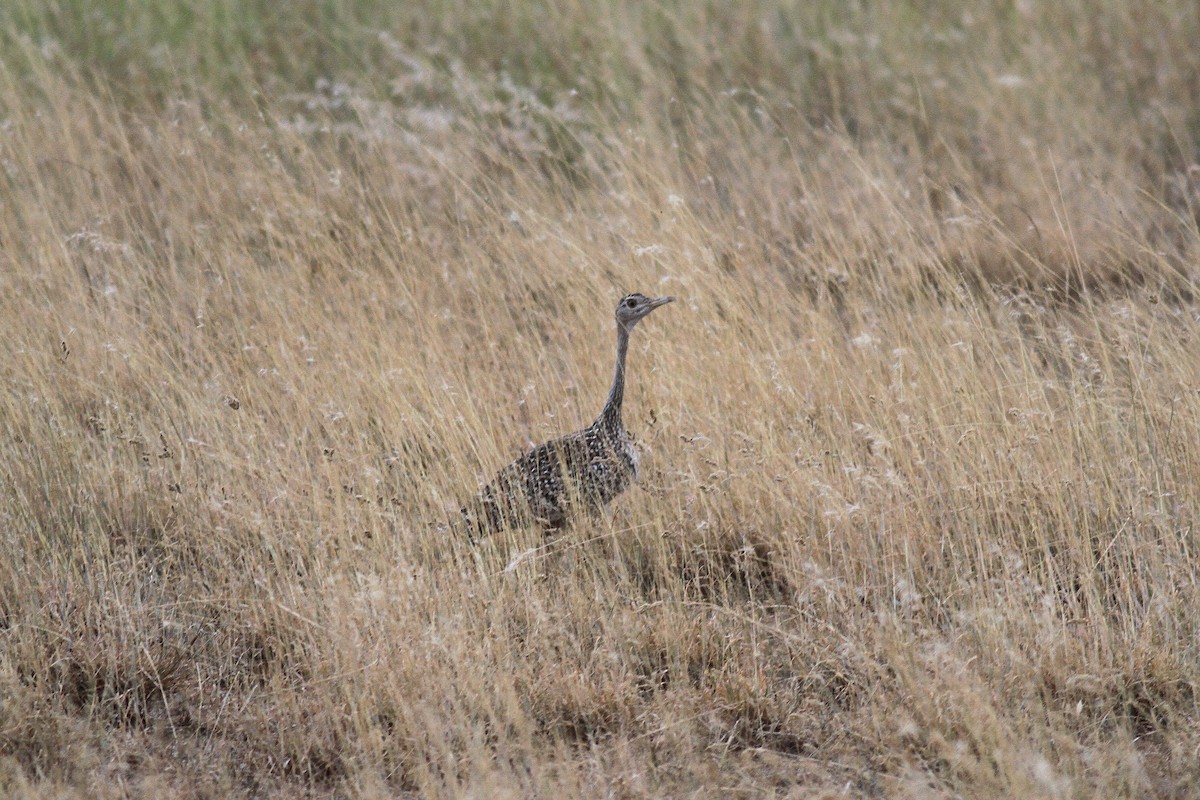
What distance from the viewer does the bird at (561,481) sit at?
13.8ft

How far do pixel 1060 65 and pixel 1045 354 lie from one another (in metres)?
2.60

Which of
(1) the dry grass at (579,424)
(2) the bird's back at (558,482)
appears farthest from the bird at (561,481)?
(1) the dry grass at (579,424)

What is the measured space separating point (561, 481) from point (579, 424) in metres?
0.68

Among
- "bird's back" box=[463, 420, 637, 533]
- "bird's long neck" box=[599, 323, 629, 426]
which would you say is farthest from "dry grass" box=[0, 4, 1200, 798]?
"bird's long neck" box=[599, 323, 629, 426]

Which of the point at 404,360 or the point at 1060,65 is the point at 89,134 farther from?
the point at 1060,65

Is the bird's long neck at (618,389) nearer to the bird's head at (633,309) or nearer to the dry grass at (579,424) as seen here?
the bird's head at (633,309)

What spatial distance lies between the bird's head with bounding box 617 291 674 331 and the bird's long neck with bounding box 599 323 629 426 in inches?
1.0

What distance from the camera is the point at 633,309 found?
187 inches

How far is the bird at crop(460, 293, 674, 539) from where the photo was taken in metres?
4.22

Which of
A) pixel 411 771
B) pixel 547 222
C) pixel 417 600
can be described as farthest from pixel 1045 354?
pixel 411 771

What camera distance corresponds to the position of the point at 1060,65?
7.18m

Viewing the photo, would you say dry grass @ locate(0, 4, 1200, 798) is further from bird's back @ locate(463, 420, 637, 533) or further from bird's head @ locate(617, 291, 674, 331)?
bird's head @ locate(617, 291, 674, 331)

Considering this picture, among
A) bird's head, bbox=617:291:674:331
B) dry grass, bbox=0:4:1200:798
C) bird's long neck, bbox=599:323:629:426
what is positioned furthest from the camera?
bird's head, bbox=617:291:674:331

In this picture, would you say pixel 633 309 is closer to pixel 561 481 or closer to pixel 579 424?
pixel 579 424
